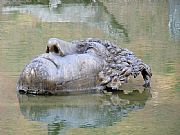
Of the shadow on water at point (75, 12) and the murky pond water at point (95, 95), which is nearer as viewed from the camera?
the murky pond water at point (95, 95)

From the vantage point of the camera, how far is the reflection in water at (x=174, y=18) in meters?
12.3

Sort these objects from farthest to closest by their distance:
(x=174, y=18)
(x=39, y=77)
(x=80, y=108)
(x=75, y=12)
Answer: (x=75, y=12) < (x=174, y=18) < (x=39, y=77) < (x=80, y=108)

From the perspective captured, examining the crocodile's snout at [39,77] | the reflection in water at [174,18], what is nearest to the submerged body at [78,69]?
the crocodile's snout at [39,77]

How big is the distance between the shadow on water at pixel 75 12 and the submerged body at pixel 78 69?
3.76 metres

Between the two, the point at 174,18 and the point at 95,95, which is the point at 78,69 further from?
the point at 174,18

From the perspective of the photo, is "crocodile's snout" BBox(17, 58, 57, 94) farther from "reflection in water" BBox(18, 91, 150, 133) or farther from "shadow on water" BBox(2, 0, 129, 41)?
"shadow on water" BBox(2, 0, 129, 41)

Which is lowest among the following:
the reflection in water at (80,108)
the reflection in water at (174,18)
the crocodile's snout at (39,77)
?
the reflection in water at (174,18)

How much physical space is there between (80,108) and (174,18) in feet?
29.4

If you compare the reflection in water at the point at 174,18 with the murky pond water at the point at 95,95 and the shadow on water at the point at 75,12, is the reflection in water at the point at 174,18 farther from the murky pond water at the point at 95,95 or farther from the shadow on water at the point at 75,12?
the shadow on water at the point at 75,12

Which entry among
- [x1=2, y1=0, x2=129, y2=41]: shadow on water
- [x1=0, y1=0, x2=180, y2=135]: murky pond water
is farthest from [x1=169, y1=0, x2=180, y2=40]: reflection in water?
[x1=2, y1=0, x2=129, y2=41]: shadow on water

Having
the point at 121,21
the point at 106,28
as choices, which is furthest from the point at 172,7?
the point at 106,28

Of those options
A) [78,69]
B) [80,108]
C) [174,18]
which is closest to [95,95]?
[78,69]

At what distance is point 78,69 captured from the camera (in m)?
7.11

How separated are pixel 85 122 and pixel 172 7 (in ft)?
40.0
